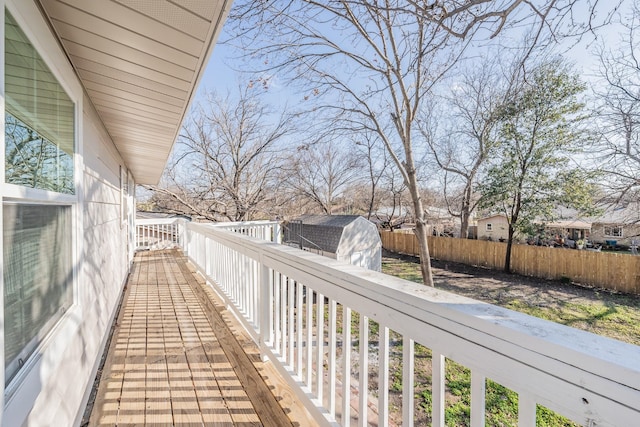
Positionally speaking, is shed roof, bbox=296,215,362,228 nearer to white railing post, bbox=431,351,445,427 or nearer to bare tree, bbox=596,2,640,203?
bare tree, bbox=596,2,640,203

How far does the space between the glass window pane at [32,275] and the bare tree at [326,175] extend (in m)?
Answer: 14.7

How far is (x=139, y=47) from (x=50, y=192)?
0.92m

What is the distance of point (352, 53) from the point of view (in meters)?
7.05

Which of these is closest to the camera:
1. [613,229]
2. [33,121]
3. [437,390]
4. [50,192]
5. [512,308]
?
[437,390]

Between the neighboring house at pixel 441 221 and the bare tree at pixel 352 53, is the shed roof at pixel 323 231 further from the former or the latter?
the neighboring house at pixel 441 221

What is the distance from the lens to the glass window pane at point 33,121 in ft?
3.64

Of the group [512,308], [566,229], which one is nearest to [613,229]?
[512,308]

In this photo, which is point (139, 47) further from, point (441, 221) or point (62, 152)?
point (441, 221)

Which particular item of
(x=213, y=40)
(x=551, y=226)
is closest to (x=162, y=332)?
(x=213, y=40)

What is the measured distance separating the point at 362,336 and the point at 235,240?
2.03 metres

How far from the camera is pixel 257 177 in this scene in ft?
44.0

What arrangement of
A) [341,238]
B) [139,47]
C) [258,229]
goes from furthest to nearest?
[341,238], [258,229], [139,47]

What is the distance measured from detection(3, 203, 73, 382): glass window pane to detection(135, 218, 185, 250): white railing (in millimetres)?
7694

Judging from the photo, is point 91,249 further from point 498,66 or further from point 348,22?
point 498,66
